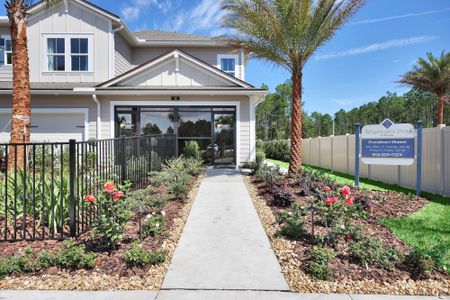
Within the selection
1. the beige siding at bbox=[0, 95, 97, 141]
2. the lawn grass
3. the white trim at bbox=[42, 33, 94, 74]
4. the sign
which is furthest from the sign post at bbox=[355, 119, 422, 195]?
the white trim at bbox=[42, 33, 94, 74]

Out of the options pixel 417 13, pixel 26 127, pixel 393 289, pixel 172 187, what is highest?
pixel 417 13

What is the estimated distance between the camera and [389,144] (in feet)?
32.2

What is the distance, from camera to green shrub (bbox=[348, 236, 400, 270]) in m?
4.25

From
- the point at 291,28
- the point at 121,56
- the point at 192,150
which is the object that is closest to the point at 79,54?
the point at 121,56

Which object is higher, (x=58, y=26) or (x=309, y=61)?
(x=58, y=26)

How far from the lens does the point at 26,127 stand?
9.15 meters

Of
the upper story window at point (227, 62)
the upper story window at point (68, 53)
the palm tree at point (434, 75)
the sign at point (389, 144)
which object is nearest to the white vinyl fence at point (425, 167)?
the sign at point (389, 144)

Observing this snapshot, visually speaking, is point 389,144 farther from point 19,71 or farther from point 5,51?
point 5,51

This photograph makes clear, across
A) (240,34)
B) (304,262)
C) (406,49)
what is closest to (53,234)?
(304,262)

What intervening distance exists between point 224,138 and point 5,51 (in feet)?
39.5

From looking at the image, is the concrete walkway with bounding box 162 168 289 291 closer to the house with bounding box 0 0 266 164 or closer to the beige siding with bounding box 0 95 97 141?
the house with bounding box 0 0 266 164

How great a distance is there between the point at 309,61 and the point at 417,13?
11.0 metres

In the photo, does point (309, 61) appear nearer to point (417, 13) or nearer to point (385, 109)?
point (417, 13)

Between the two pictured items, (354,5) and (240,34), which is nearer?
(354,5)
